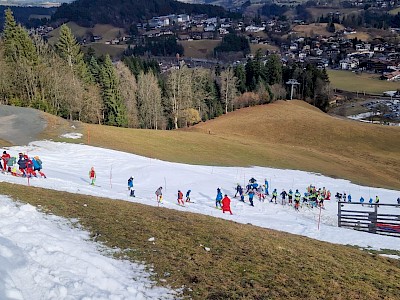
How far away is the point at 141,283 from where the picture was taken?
1130 centimetres

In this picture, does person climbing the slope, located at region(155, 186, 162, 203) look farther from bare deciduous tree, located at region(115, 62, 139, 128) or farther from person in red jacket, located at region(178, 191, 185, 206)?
bare deciduous tree, located at region(115, 62, 139, 128)

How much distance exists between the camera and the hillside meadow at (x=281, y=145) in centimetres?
4619

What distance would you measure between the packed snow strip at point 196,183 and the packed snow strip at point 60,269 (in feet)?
32.2

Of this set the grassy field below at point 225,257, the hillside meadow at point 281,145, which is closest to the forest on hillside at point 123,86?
the hillside meadow at point 281,145

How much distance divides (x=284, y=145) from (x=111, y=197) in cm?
4507

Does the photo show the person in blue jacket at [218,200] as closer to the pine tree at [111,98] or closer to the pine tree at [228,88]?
the pine tree at [111,98]

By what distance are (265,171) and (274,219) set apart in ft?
60.6

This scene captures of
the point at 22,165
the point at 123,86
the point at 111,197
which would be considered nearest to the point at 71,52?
the point at 123,86

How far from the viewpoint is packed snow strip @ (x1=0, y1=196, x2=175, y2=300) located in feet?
33.7

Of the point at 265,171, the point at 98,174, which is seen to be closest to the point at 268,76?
the point at 265,171

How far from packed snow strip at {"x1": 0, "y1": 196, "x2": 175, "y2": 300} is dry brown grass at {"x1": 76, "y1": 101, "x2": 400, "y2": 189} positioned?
29276 mm

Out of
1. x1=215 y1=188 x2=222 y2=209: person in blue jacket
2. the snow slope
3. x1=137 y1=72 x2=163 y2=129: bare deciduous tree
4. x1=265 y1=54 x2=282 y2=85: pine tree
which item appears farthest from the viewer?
x1=265 y1=54 x2=282 y2=85: pine tree

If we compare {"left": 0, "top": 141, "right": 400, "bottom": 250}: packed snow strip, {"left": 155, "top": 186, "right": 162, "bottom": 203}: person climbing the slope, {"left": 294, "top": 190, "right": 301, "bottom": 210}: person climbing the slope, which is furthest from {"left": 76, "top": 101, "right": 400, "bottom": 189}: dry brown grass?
{"left": 155, "top": 186, "right": 162, "bottom": 203}: person climbing the slope

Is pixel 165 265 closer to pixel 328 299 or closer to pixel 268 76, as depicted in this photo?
pixel 328 299
